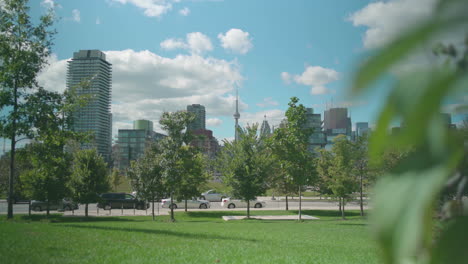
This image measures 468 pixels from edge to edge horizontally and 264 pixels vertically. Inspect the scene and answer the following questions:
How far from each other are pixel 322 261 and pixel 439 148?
895cm

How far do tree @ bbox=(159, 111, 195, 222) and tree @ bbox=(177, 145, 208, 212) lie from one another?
40cm

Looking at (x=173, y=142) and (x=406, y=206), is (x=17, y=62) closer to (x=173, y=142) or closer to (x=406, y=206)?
(x=173, y=142)

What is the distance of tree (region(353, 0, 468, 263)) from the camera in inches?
15.0

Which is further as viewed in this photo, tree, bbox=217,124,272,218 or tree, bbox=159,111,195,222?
tree, bbox=217,124,272,218

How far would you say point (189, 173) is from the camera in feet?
92.6

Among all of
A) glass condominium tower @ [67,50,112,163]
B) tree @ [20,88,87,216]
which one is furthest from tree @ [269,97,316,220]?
glass condominium tower @ [67,50,112,163]

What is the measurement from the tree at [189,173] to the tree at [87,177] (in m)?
6.68

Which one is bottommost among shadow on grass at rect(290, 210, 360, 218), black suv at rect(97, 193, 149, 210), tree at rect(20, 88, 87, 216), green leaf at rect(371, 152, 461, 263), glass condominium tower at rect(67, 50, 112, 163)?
shadow on grass at rect(290, 210, 360, 218)

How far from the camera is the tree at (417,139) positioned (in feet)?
1.25

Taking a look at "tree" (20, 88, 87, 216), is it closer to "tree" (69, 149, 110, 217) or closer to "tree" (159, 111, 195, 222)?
"tree" (69, 149, 110, 217)

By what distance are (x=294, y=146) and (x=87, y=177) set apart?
16.7m

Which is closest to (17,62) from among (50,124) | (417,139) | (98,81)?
(50,124)

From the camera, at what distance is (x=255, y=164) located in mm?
29672

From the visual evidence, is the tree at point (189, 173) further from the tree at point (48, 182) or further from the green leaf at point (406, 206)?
the green leaf at point (406, 206)
